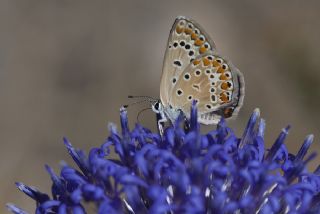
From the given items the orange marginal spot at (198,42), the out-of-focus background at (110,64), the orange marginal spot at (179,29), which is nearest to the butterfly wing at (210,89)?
the orange marginal spot at (198,42)

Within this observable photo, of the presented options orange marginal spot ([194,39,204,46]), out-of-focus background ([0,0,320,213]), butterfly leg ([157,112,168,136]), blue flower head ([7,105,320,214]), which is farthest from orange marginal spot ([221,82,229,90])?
out-of-focus background ([0,0,320,213])

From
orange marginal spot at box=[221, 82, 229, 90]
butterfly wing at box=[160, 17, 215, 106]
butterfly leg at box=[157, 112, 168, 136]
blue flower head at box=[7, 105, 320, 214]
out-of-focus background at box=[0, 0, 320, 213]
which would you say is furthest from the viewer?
out-of-focus background at box=[0, 0, 320, 213]

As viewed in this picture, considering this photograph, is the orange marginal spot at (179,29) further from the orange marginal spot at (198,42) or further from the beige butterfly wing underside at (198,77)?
the orange marginal spot at (198,42)

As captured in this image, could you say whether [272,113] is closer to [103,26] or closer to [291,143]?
[291,143]

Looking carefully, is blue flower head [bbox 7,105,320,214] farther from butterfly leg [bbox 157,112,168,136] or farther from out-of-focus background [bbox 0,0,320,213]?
out-of-focus background [bbox 0,0,320,213]

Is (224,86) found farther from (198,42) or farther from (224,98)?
(198,42)

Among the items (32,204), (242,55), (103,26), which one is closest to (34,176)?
(32,204)
